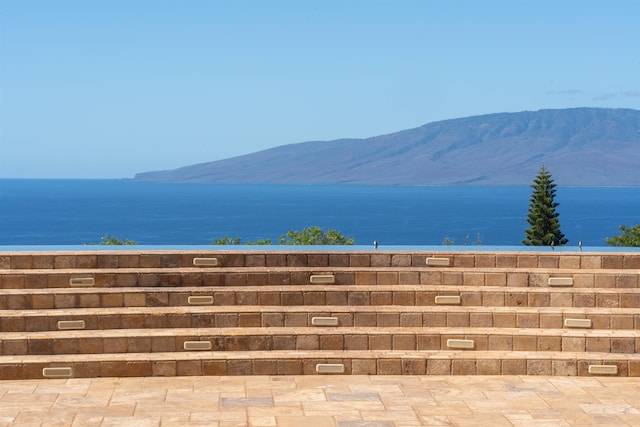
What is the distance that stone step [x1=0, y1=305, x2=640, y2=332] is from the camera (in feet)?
35.6

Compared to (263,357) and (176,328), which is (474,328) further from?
(176,328)

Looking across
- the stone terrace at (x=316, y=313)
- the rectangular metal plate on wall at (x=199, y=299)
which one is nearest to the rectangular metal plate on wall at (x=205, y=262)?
the stone terrace at (x=316, y=313)

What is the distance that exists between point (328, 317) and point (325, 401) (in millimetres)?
1704

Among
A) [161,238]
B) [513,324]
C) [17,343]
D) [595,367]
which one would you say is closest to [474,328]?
[513,324]

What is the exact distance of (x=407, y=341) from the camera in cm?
1081

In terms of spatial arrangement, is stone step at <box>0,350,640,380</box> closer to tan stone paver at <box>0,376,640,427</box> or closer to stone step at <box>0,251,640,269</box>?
tan stone paver at <box>0,376,640,427</box>

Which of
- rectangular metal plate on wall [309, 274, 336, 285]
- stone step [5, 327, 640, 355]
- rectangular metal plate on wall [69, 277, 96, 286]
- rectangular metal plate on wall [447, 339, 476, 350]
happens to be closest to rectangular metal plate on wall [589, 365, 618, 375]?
stone step [5, 327, 640, 355]

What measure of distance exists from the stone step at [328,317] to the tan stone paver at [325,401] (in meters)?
0.82

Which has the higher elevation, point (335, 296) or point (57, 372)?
point (335, 296)

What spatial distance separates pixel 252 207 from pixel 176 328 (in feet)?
450

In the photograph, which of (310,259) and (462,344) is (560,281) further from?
(310,259)

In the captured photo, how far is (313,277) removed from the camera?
37.7 feet

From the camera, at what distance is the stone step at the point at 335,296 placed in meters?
11.1

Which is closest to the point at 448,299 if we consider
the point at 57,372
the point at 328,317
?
the point at 328,317
